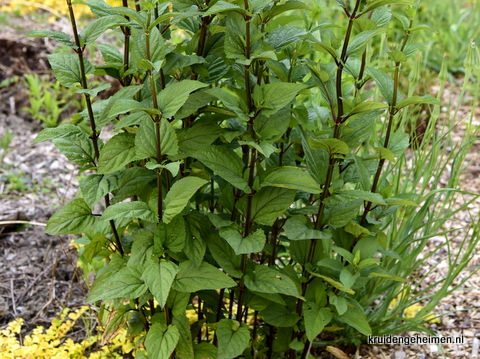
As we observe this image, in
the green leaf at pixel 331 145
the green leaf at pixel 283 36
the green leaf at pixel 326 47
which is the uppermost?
the green leaf at pixel 283 36

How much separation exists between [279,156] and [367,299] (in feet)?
2.40

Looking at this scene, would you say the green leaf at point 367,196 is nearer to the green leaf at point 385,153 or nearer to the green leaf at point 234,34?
the green leaf at point 385,153

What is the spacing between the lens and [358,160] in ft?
4.45

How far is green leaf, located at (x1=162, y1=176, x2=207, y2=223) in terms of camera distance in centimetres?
118

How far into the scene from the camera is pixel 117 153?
4.14 ft

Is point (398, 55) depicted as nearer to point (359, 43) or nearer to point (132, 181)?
point (359, 43)

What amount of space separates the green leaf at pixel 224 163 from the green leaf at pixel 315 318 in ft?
1.43

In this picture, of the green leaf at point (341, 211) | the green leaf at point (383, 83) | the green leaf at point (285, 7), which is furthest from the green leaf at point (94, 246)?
the green leaf at point (383, 83)

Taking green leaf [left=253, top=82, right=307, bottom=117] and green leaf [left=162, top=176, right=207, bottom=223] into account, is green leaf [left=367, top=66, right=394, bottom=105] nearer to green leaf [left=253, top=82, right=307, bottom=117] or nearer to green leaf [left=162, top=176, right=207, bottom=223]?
green leaf [left=253, top=82, right=307, bottom=117]

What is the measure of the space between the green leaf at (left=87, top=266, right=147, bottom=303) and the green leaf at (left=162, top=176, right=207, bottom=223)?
181 mm

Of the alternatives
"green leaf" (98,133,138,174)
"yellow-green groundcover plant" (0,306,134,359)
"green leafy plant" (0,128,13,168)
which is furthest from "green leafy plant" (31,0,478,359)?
"green leafy plant" (0,128,13,168)

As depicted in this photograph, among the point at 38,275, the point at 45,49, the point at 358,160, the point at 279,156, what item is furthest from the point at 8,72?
the point at 358,160

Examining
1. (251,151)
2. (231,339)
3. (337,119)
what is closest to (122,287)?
(231,339)

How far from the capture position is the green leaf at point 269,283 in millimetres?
1326
